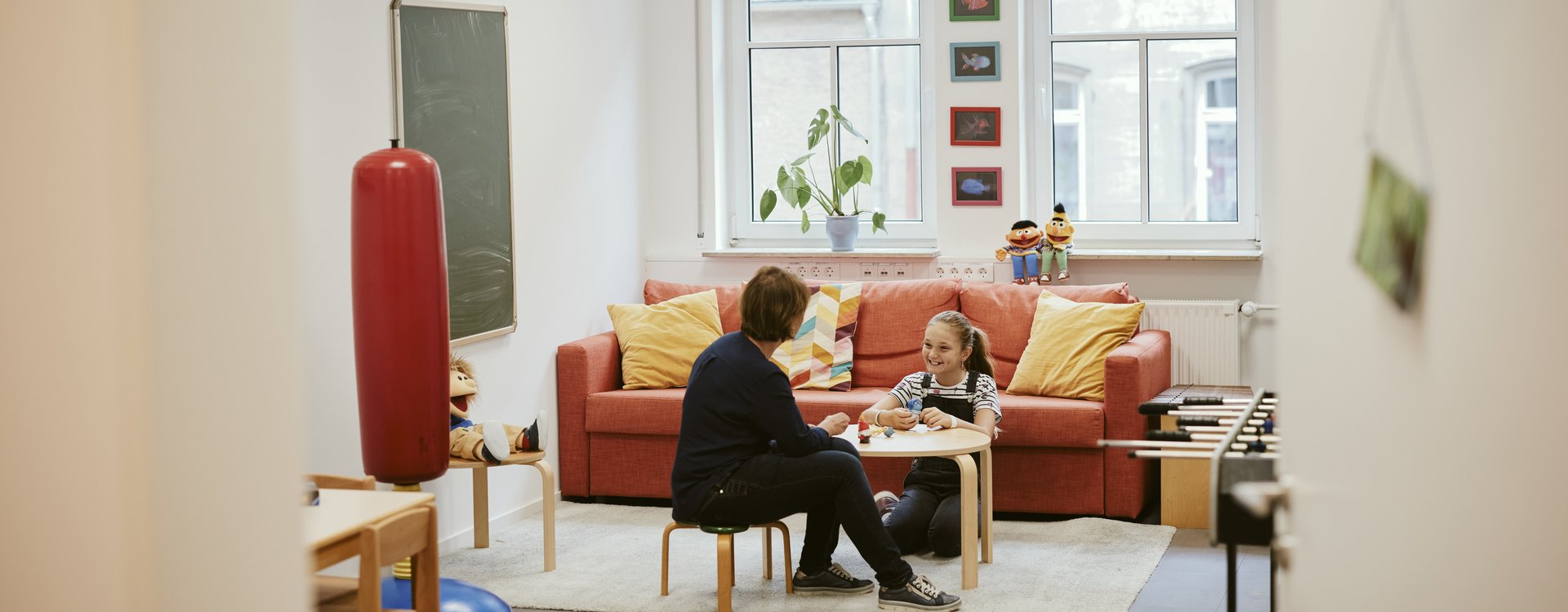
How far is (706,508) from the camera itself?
3.39 metres

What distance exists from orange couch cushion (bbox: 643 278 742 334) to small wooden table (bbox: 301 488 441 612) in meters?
2.61

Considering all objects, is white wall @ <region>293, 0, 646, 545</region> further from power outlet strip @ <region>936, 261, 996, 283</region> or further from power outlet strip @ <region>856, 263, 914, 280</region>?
power outlet strip @ <region>936, 261, 996, 283</region>

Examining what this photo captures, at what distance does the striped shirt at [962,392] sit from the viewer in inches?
161

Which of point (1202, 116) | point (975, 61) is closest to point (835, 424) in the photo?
point (975, 61)

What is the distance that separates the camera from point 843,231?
18.8ft

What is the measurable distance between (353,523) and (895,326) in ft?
9.85

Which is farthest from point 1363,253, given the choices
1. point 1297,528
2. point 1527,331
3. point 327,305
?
point 327,305

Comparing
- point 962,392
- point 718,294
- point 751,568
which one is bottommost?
point 751,568

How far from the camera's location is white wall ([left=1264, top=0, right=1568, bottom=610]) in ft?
3.56

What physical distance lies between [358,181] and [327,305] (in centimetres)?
66

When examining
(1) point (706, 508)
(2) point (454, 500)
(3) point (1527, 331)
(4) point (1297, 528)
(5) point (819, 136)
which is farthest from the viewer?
(5) point (819, 136)

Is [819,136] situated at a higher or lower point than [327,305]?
higher

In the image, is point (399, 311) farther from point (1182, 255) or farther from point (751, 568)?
point (1182, 255)

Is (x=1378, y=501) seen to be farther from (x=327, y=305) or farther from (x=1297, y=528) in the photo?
(x=327, y=305)
